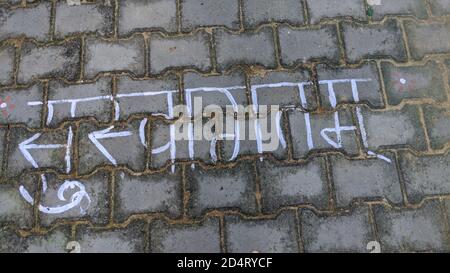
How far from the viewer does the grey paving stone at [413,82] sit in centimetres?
292

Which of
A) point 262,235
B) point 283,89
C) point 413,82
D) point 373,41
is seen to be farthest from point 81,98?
point 413,82

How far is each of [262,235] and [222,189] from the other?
13.7 inches

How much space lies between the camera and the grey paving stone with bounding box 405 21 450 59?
119 inches

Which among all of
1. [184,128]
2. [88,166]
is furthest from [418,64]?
[88,166]

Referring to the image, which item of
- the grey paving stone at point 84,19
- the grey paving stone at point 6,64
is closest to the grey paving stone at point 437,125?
the grey paving stone at point 84,19

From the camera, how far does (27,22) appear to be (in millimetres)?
3150

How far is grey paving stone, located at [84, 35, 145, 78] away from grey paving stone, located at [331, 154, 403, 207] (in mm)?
1385

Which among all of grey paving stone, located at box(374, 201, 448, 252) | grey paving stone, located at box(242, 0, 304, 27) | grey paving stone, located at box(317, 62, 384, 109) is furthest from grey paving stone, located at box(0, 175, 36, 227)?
grey paving stone, located at box(374, 201, 448, 252)

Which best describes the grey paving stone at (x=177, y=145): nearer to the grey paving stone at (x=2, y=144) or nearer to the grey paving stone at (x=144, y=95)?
the grey paving stone at (x=144, y=95)

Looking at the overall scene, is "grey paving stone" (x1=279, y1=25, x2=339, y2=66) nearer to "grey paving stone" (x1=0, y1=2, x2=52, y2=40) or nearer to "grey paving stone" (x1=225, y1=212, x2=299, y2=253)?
"grey paving stone" (x1=225, y1=212, x2=299, y2=253)

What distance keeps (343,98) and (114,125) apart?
1.43 m

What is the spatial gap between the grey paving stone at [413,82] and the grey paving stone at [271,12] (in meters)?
0.66

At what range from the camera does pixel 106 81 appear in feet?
9.77
